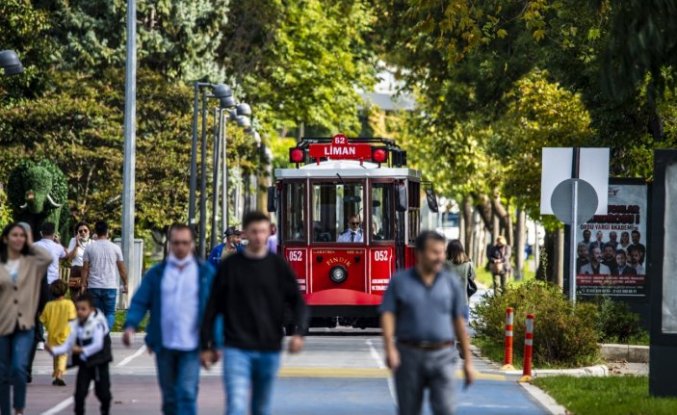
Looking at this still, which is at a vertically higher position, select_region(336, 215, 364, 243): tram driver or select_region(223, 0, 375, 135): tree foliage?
select_region(223, 0, 375, 135): tree foliage

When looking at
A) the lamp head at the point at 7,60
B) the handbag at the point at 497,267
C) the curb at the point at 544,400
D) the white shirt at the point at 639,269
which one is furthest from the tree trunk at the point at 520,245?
the curb at the point at 544,400

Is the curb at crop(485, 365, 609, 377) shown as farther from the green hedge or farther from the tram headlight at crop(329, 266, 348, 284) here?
the tram headlight at crop(329, 266, 348, 284)

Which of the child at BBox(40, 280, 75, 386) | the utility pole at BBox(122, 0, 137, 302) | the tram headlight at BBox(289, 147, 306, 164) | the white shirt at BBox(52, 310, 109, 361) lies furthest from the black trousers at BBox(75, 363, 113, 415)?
the utility pole at BBox(122, 0, 137, 302)

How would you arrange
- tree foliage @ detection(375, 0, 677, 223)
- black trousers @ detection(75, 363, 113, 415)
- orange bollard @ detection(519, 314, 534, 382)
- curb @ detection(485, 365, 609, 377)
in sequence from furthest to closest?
curb @ detection(485, 365, 609, 377)
orange bollard @ detection(519, 314, 534, 382)
tree foliage @ detection(375, 0, 677, 223)
black trousers @ detection(75, 363, 113, 415)

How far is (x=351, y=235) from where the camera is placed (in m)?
30.6

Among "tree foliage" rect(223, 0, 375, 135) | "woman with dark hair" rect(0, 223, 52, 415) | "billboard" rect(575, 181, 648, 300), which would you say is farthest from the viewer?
"tree foliage" rect(223, 0, 375, 135)

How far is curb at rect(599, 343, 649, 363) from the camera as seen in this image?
2591 cm

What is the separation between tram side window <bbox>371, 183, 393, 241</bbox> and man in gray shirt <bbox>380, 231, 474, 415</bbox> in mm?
18213

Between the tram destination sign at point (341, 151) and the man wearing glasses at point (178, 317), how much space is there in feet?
58.9

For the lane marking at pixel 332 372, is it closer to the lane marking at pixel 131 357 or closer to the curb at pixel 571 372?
the curb at pixel 571 372

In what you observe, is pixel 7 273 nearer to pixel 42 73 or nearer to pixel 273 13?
pixel 42 73

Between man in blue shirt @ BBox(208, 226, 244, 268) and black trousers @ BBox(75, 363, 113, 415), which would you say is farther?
man in blue shirt @ BBox(208, 226, 244, 268)

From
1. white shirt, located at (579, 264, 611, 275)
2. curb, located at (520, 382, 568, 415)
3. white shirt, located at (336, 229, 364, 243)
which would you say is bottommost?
curb, located at (520, 382, 568, 415)

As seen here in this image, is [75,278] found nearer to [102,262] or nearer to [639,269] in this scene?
[102,262]
